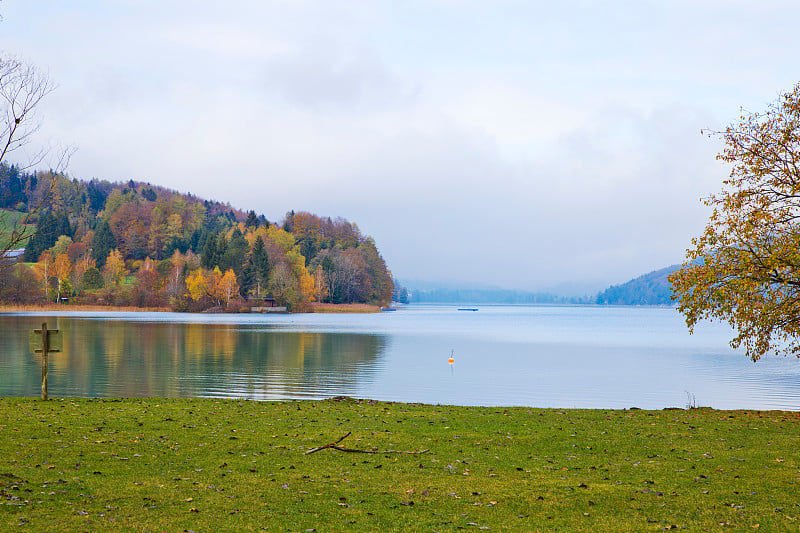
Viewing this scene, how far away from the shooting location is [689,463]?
1115cm

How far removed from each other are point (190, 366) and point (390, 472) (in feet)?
90.4

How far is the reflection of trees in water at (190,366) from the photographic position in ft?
87.2

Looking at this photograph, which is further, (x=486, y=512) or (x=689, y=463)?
(x=689, y=463)

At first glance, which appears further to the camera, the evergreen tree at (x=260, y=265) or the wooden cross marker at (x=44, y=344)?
the evergreen tree at (x=260, y=265)

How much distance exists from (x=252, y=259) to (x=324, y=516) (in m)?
147

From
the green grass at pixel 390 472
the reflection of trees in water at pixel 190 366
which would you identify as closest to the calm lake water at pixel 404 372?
the reflection of trees in water at pixel 190 366

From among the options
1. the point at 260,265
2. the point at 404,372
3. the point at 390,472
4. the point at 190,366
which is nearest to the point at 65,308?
the point at 260,265

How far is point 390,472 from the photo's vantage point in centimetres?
1052

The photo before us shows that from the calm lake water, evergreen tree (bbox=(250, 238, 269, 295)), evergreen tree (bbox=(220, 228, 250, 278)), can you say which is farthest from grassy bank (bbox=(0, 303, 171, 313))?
the calm lake water

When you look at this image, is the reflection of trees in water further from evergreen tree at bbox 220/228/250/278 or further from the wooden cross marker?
evergreen tree at bbox 220/228/250/278

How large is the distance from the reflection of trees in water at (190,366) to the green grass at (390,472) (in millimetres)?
9892

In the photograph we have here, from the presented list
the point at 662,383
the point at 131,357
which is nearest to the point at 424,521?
the point at 662,383

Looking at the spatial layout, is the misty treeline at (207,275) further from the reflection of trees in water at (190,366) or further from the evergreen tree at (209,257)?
the reflection of trees in water at (190,366)

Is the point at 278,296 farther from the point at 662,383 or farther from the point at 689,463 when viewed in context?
the point at 689,463
